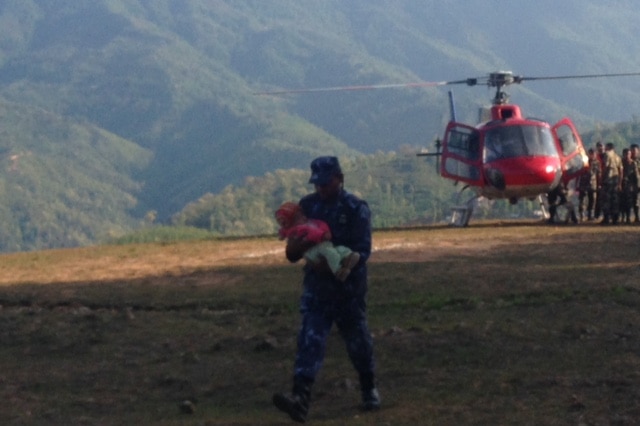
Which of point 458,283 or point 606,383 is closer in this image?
point 606,383

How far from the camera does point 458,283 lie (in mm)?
14992

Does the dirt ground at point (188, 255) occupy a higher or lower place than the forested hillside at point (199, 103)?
lower

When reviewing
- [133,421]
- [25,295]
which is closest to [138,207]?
[25,295]

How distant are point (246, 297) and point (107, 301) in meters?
1.57

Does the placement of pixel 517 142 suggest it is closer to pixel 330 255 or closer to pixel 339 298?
pixel 339 298

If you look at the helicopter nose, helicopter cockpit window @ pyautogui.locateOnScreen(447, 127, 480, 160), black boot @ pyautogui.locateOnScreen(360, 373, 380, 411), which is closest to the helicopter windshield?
the helicopter nose

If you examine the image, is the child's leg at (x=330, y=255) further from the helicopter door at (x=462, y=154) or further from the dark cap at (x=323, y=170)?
the helicopter door at (x=462, y=154)

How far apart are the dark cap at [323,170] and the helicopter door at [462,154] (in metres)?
17.7

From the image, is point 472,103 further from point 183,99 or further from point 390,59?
point 390,59

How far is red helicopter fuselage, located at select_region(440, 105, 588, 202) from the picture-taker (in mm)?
25219

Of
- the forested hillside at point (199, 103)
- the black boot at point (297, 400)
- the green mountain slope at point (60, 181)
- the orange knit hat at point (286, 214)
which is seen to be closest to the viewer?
the black boot at point (297, 400)

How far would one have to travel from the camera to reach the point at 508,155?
25.3m

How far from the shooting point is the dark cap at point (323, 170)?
8.37 meters

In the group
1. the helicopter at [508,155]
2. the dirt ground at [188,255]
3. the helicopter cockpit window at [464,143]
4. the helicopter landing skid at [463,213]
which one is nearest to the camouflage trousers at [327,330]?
the dirt ground at [188,255]
